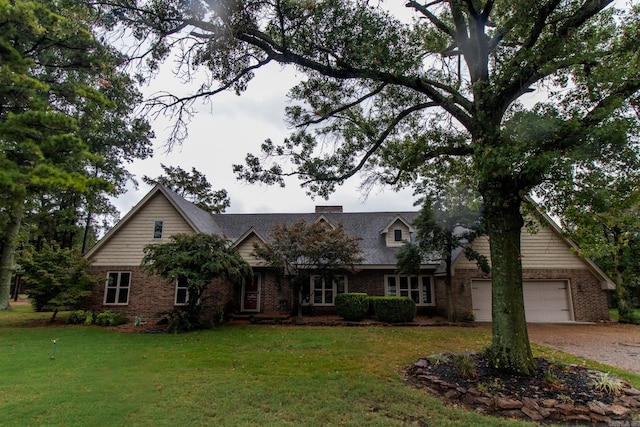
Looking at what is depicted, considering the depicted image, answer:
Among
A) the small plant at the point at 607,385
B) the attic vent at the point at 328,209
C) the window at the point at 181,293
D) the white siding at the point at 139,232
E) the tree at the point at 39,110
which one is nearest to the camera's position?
the tree at the point at 39,110

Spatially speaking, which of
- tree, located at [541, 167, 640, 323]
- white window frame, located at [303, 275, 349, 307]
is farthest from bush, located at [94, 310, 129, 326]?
tree, located at [541, 167, 640, 323]

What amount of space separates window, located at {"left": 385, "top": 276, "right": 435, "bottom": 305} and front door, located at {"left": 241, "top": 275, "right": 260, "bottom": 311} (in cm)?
680

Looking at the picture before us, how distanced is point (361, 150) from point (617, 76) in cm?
559

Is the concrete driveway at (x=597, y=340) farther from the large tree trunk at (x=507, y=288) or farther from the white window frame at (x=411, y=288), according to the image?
the white window frame at (x=411, y=288)

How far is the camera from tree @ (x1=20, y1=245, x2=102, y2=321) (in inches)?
539

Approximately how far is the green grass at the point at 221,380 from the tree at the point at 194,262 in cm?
204

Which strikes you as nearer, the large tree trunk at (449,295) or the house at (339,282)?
the large tree trunk at (449,295)

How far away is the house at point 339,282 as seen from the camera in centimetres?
1595

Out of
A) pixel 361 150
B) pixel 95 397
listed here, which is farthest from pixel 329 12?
pixel 95 397

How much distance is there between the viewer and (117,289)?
1603 cm

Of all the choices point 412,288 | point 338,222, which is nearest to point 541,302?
point 412,288

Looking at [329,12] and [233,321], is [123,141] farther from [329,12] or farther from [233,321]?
[329,12]

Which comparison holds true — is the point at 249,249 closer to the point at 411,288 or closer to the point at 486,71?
the point at 411,288

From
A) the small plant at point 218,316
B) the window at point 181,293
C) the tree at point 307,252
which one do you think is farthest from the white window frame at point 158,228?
the tree at point 307,252
